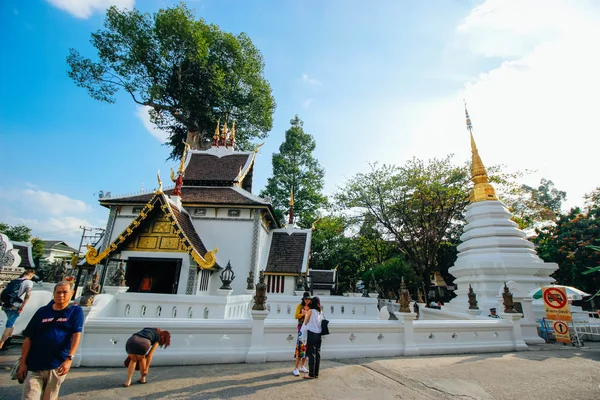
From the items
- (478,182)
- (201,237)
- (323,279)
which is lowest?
(323,279)

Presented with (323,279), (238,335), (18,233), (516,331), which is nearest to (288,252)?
(323,279)

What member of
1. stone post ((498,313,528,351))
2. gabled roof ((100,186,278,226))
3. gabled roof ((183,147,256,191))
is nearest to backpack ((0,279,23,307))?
gabled roof ((100,186,278,226))

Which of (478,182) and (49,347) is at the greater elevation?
(478,182)

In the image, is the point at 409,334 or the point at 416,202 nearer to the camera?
the point at 409,334

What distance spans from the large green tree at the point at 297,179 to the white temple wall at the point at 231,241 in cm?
1267

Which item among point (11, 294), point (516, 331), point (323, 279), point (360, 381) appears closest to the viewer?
point (360, 381)

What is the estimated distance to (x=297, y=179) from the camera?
96.4 feet

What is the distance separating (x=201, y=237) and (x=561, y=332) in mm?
13911

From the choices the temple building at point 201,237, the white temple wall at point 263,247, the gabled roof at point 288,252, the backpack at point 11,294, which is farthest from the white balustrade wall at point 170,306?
the gabled roof at point 288,252

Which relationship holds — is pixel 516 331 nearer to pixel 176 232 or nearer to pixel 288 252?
pixel 288 252

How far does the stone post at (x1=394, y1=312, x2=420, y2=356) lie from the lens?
662 centimetres

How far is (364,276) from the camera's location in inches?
1028

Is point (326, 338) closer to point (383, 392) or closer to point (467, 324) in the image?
point (383, 392)

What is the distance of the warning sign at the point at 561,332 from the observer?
8172mm
